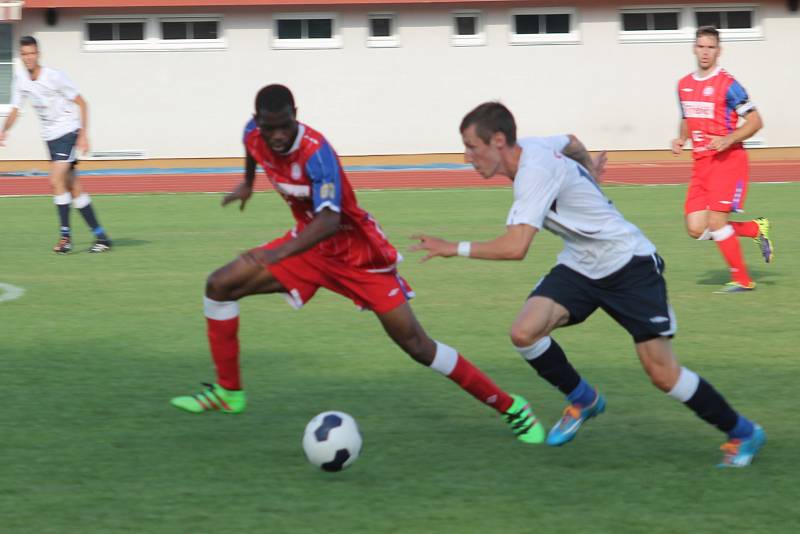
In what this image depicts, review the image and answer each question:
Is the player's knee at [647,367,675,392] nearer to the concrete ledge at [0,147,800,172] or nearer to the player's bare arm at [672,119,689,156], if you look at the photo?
the player's bare arm at [672,119,689,156]

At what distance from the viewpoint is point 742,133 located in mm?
9930

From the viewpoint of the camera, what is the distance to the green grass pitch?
4.74m

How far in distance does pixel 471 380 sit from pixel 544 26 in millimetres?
22448

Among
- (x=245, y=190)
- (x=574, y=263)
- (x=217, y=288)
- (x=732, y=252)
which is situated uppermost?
(x=245, y=190)

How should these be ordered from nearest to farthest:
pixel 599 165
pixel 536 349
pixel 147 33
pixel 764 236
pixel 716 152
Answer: pixel 536 349, pixel 599 165, pixel 716 152, pixel 764 236, pixel 147 33

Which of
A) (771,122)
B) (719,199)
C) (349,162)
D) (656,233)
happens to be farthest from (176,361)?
(771,122)

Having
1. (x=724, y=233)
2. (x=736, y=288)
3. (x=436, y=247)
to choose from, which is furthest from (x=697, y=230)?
(x=436, y=247)

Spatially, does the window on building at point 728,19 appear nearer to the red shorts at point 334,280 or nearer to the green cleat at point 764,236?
the green cleat at point 764,236

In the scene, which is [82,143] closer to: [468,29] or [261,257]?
[261,257]

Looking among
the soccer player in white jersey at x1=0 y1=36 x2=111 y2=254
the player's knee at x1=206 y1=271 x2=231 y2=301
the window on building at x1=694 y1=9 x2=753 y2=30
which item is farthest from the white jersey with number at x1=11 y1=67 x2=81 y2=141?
the window on building at x1=694 y1=9 x2=753 y2=30

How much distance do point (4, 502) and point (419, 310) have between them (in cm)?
496

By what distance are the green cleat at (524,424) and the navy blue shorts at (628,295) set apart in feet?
1.62

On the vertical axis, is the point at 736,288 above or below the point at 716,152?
below

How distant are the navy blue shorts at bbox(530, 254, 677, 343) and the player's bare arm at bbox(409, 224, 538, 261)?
581mm
